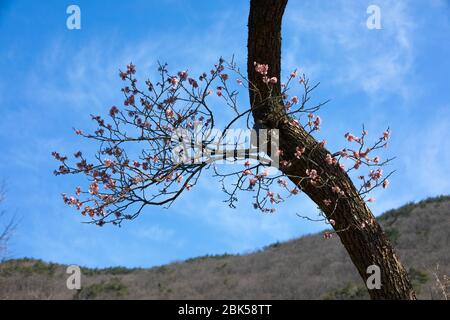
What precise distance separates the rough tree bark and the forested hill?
10.7 m

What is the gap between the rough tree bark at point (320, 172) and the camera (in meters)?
5.25

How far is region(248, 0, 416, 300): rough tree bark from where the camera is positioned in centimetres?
525

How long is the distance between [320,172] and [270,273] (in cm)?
1622

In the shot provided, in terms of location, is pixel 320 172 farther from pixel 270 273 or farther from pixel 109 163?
pixel 270 273

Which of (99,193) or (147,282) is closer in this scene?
(99,193)

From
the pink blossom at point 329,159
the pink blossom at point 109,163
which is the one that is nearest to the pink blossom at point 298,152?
the pink blossom at point 329,159

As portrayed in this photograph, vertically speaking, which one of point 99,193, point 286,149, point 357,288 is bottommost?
point 357,288

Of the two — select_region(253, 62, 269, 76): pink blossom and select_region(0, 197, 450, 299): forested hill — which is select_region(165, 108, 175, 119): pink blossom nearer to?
select_region(253, 62, 269, 76): pink blossom

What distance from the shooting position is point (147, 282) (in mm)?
21953
